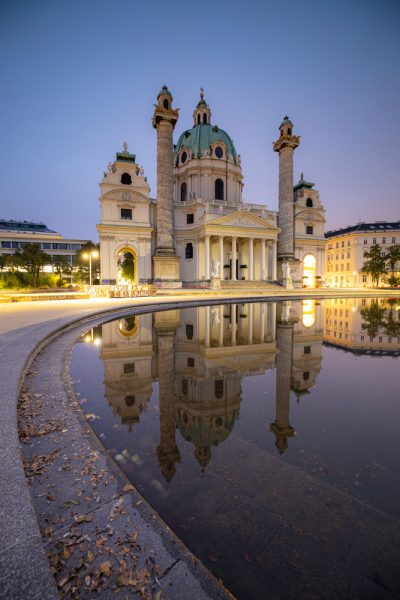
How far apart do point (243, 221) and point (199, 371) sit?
40144 mm

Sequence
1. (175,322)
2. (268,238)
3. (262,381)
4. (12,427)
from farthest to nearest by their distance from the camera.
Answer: (268,238)
(175,322)
(262,381)
(12,427)

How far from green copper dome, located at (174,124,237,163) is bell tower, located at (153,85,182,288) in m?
12.5

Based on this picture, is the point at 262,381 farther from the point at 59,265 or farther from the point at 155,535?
the point at 59,265

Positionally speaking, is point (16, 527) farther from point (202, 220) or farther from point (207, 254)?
point (202, 220)

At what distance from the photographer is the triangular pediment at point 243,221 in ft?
134

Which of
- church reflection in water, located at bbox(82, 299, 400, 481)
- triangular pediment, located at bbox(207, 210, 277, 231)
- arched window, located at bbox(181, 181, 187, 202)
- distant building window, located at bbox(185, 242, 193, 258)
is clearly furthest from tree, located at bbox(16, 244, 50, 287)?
church reflection in water, located at bbox(82, 299, 400, 481)

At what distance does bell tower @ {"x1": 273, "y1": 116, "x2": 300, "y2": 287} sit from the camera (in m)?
45.8

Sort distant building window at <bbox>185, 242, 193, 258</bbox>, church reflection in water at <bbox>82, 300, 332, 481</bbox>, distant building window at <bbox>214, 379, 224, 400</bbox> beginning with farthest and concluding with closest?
distant building window at <bbox>185, 242, 193, 258</bbox> < distant building window at <bbox>214, 379, 224, 400</bbox> < church reflection in water at <bbox>82, 300, 332, 481</bbox>

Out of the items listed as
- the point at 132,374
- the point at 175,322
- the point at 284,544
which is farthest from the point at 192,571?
the point at 175,322

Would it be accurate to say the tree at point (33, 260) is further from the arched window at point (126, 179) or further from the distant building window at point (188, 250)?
the distant building window at point (188, 250)

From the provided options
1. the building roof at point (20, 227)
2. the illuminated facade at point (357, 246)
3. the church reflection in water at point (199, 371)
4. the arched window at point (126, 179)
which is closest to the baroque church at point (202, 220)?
the arched window at point (126, 179)

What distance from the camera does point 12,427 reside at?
9.43 feet

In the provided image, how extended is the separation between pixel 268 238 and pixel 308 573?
45.7 metres

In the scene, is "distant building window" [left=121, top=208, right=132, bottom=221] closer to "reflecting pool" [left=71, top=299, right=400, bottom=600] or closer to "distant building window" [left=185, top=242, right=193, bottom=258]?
"distant building window" [left=185, top=242, right=193, bottom=258]
